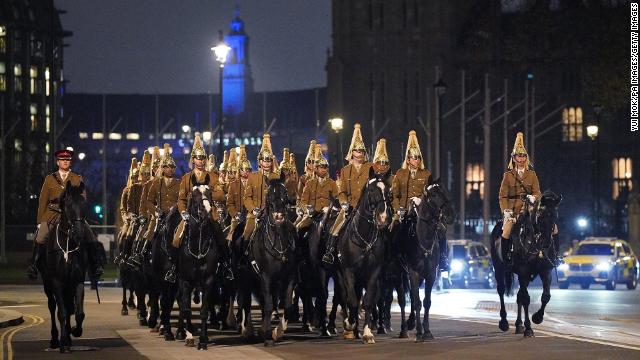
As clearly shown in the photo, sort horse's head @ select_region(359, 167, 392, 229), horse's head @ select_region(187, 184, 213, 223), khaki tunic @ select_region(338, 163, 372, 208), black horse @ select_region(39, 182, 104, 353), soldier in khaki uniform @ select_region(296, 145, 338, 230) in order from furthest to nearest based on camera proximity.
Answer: soldier in khaki uniform @ select_region(296, 145, 338, 230) → khaki tunic @ select_region(338, 163, 372, 208) → horse's head @ select_region(187, 184, 213, 223) → horse's head @ select_region(359, 167, 392, 229) → black horse @ select_region(39, 182, 104, 353)

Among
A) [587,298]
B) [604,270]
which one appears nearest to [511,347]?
[587,298]

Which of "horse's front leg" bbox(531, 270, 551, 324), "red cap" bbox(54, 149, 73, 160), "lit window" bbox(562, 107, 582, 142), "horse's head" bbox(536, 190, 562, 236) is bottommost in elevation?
"horse's front leg" bbox(531, 270, 551, 324)

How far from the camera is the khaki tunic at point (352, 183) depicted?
26.1m

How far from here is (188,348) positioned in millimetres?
23984

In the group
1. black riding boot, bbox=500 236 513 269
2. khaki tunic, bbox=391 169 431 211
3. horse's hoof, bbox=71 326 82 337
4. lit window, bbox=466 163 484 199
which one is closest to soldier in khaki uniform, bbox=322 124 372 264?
khaki tunic, bbox=391 169 431 211

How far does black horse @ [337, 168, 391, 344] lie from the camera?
24094mm

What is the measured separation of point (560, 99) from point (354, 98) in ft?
63.0

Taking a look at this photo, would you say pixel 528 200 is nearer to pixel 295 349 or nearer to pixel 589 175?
pixel 295 349

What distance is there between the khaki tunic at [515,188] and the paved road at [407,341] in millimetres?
2141

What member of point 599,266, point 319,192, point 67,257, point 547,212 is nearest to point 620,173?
point 599,266

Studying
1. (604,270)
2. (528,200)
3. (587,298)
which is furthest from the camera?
(604,270)

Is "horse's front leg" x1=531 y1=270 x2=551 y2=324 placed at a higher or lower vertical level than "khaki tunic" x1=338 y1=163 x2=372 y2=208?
lower

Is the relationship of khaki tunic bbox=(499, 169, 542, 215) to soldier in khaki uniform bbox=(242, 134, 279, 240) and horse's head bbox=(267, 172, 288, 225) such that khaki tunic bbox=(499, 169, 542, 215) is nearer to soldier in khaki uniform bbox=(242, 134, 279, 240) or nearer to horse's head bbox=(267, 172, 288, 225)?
soldier in khaki uniform bbox=(242, 134, 279, 240)

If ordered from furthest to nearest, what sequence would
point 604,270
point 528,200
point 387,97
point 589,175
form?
1. point 387,97
2. point 589,175
3. point 604,270
4. point 528,200
